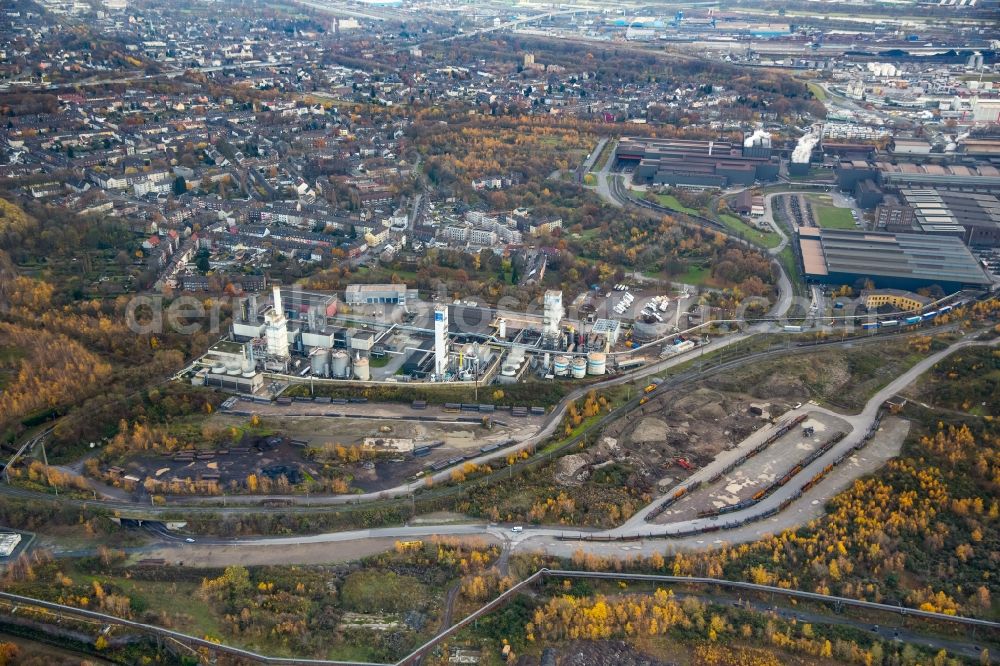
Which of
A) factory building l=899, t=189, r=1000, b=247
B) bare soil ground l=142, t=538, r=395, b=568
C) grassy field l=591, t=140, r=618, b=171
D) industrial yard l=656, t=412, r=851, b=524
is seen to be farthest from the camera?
grassy field l=591, t=140, r=618, b=171

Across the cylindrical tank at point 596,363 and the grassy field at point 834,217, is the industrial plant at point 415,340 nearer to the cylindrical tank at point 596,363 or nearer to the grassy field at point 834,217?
the cylindrical tank at point 596,363

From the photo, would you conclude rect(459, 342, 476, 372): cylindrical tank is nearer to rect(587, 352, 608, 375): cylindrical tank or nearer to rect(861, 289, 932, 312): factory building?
rect(587, 352, 608, 375): cylindrical tank

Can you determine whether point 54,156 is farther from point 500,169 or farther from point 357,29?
point 357,29

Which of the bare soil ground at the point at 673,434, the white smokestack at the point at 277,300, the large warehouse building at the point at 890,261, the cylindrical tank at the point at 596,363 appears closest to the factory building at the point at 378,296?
the white smokestack at the point at 277,300

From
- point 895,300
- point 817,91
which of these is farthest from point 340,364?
point 817,91

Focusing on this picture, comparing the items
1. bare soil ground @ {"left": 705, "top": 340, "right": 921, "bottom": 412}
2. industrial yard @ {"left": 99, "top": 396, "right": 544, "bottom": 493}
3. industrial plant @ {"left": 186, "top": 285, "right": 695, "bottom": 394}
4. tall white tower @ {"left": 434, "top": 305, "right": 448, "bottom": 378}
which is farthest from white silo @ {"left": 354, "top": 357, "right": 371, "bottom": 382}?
bare soil ground @ {"left": 705, "top": 340, "right": 921, "bottom": 412}
